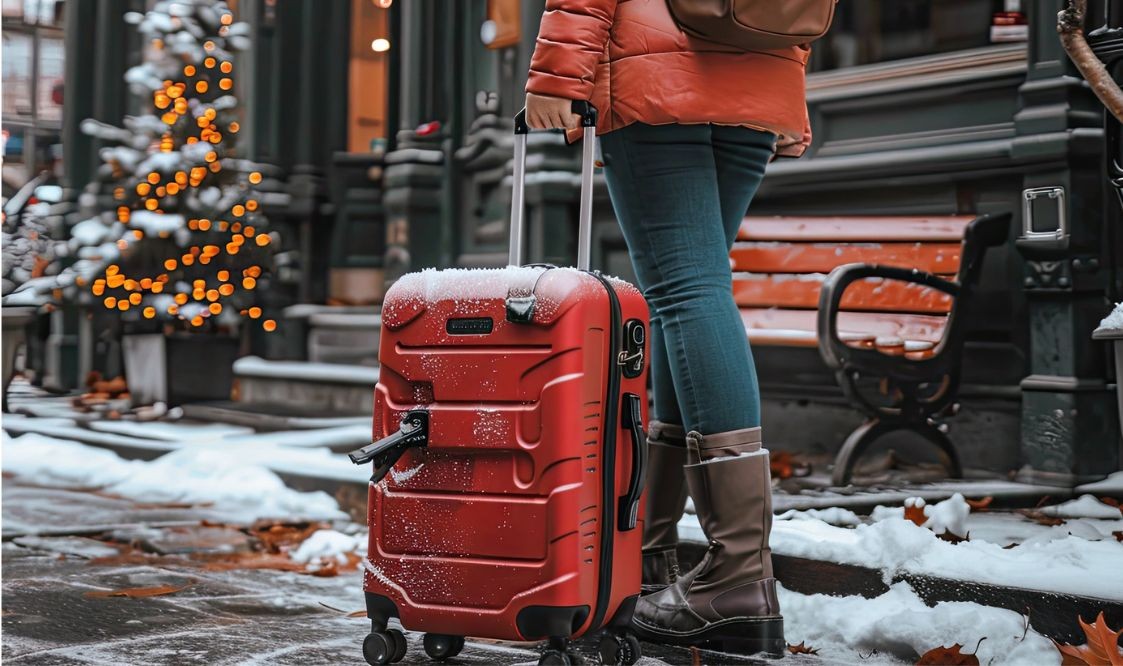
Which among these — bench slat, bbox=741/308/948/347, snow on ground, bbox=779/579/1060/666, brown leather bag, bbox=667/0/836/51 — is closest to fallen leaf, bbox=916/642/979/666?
snow on ground, bbox=779/579/1060/666

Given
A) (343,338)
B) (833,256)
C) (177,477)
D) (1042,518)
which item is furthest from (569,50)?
(343,338)

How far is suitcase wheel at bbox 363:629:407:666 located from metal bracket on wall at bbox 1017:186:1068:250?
8.01 feet

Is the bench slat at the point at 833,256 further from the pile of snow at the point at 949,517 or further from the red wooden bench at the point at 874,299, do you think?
the pile of snow at the point at 949,517

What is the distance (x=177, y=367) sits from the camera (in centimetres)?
700

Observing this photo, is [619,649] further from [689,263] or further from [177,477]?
[177,477]

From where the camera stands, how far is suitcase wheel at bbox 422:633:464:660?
214cm

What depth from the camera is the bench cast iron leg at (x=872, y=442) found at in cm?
345

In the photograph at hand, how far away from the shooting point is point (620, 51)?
7.11 ft

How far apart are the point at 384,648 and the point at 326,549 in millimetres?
1493

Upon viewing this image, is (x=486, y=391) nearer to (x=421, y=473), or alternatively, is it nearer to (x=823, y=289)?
(x=421, y=473)

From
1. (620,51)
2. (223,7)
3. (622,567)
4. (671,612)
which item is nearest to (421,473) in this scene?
(622,567)

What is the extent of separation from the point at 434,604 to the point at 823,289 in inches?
72.7

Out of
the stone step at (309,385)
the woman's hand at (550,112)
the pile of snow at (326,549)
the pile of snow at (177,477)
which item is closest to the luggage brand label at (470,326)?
the woman's hand at (550,112)

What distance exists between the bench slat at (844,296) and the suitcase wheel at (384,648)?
1867 millimetres
